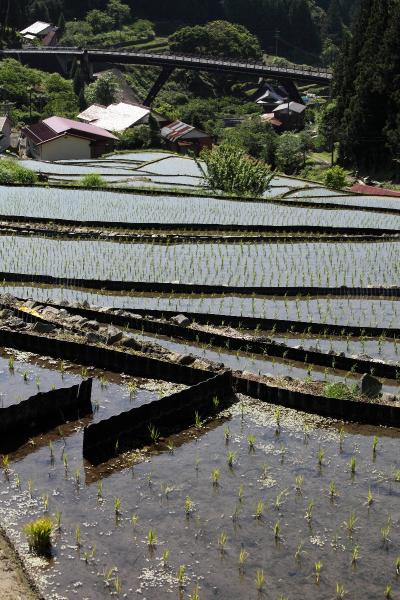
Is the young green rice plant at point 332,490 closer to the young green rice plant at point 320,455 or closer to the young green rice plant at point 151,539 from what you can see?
the young green rice plant at point 320,455

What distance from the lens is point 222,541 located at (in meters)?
8.27

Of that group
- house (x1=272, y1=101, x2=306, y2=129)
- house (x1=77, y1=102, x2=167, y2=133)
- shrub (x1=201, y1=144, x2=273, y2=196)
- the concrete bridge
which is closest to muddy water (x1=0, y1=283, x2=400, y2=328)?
shrub (x1=201, y1=144, x2=273, y2=196)

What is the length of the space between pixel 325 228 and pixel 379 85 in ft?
92.7

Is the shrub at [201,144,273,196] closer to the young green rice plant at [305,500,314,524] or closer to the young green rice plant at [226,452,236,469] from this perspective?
the young green rice plant at [226,452,236,469]

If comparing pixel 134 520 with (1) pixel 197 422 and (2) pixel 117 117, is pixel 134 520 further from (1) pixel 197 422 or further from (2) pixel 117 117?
(2) pixel 117 117

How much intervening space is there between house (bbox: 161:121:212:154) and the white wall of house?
34.0ft

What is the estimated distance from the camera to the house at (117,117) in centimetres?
7375

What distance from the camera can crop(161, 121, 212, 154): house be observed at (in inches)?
2746

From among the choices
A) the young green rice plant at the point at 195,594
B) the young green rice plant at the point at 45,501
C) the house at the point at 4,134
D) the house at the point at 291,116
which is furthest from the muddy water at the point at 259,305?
the house at the point at 291,116

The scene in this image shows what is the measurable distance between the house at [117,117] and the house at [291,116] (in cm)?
1283

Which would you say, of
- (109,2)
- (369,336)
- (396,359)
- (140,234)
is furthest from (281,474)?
(109,2)

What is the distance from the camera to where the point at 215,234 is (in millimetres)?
25062

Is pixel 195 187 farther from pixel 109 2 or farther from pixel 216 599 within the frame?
pixel 109 2

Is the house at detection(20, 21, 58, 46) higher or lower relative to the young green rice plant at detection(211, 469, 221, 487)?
higher
